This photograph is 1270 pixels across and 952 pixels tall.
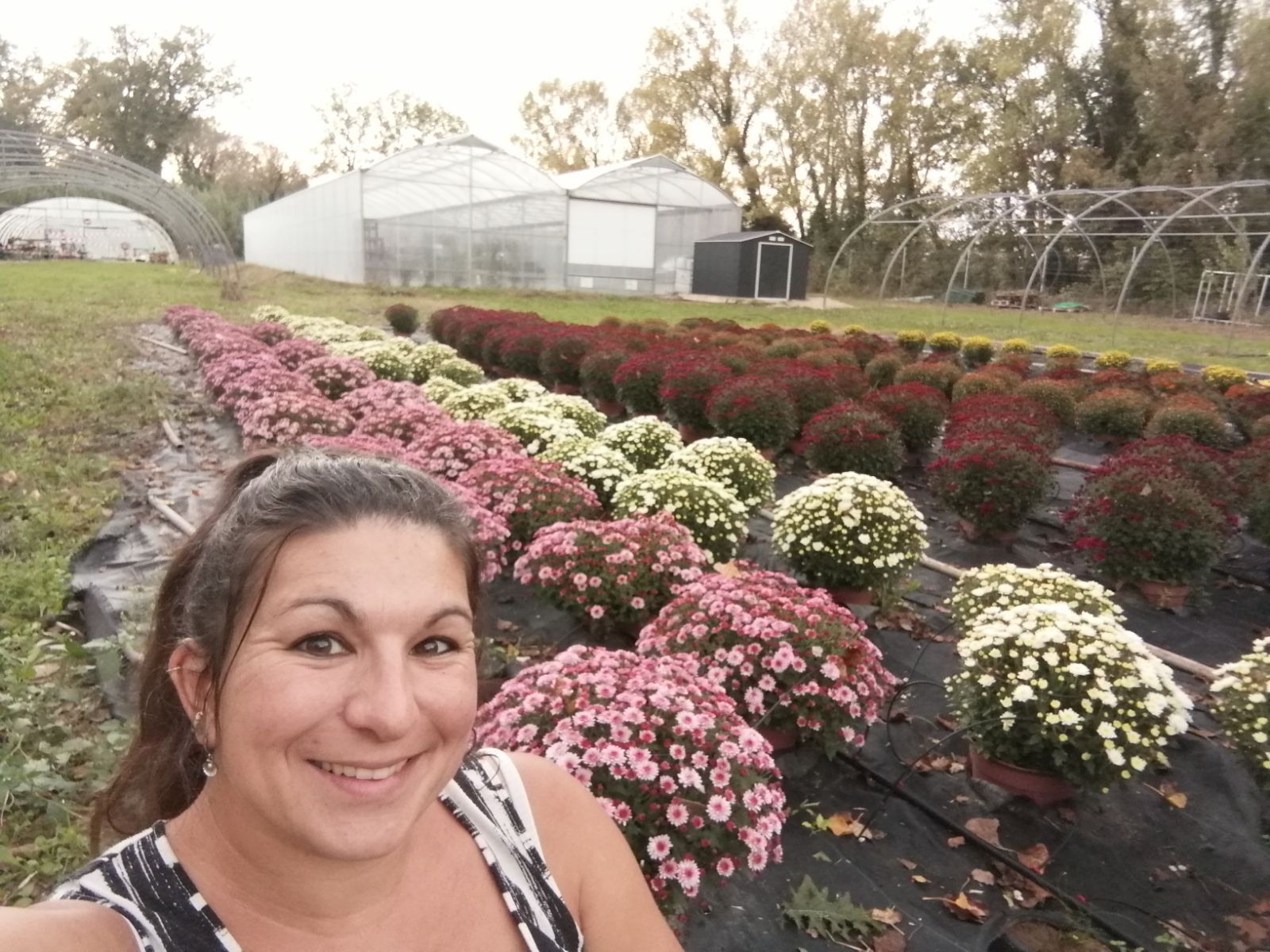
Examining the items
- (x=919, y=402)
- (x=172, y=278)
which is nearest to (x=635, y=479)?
(x=919, y=402)

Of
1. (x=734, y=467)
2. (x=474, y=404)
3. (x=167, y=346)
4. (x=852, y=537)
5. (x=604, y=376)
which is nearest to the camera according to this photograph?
(x=852, y=537)

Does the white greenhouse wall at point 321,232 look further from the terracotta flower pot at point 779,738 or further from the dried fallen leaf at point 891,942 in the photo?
the dried fallen leaf at point 891,942

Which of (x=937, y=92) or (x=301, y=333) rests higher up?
(x=937, y=92)

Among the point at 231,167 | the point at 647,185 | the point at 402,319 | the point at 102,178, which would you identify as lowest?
the point at 402,319

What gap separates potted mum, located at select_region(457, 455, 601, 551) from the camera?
4.79 metres

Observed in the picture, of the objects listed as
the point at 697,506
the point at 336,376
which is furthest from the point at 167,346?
the point at 697,506

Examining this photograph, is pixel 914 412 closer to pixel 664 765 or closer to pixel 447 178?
pixel 664 765

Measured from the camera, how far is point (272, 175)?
56.6m

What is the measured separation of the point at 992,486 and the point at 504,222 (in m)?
21.6

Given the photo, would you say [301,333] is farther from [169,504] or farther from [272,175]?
[272,175]

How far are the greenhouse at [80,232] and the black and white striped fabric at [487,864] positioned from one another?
4732 cm

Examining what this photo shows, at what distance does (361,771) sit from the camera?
3.43ft

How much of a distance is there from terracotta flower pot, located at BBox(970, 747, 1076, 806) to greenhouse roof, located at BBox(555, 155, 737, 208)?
2438 centimetres

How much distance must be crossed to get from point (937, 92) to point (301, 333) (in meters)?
30.9
